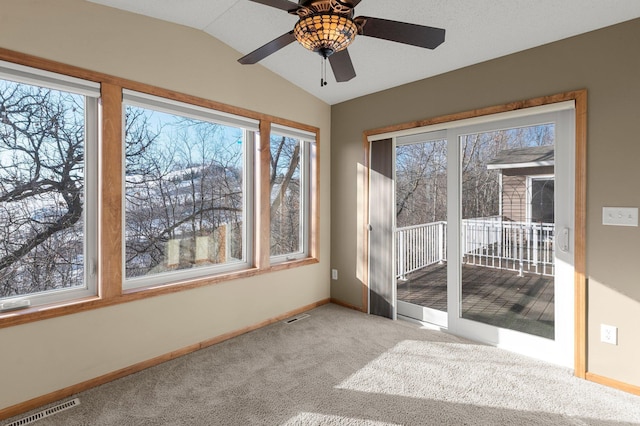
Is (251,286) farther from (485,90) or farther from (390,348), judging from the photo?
(485,90)

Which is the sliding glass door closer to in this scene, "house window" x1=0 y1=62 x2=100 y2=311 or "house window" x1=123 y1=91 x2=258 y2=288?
"house window" x1=123 y1=91 x2=258 y2=288

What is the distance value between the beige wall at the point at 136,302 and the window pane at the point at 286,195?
336mm

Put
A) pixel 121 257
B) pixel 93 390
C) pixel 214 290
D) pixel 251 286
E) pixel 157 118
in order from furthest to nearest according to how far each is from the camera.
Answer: pixel 251 286, pixel 214 290, pixel 157 118, pixel 121 257, pixel 93 390

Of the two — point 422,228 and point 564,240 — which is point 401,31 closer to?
point 564,240

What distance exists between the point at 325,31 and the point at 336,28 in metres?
0.05

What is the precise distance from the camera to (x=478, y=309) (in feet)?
10.3

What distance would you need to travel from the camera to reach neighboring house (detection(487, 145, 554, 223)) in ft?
8.91

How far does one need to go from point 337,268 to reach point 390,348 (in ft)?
4.70

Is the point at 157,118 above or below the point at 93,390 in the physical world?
above

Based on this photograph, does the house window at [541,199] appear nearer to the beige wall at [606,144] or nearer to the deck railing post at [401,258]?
the beige wall at [606,144]

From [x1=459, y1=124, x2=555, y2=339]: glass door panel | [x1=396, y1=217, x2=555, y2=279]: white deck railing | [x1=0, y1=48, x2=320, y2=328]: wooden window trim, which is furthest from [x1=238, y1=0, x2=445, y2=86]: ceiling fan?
[x1=396, y1=217, x2=555, y2=279]: white deck railing

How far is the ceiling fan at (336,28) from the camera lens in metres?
1.48

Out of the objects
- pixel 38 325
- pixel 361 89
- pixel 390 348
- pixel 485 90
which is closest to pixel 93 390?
pixel 38 325

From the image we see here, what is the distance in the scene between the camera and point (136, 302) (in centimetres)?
258
